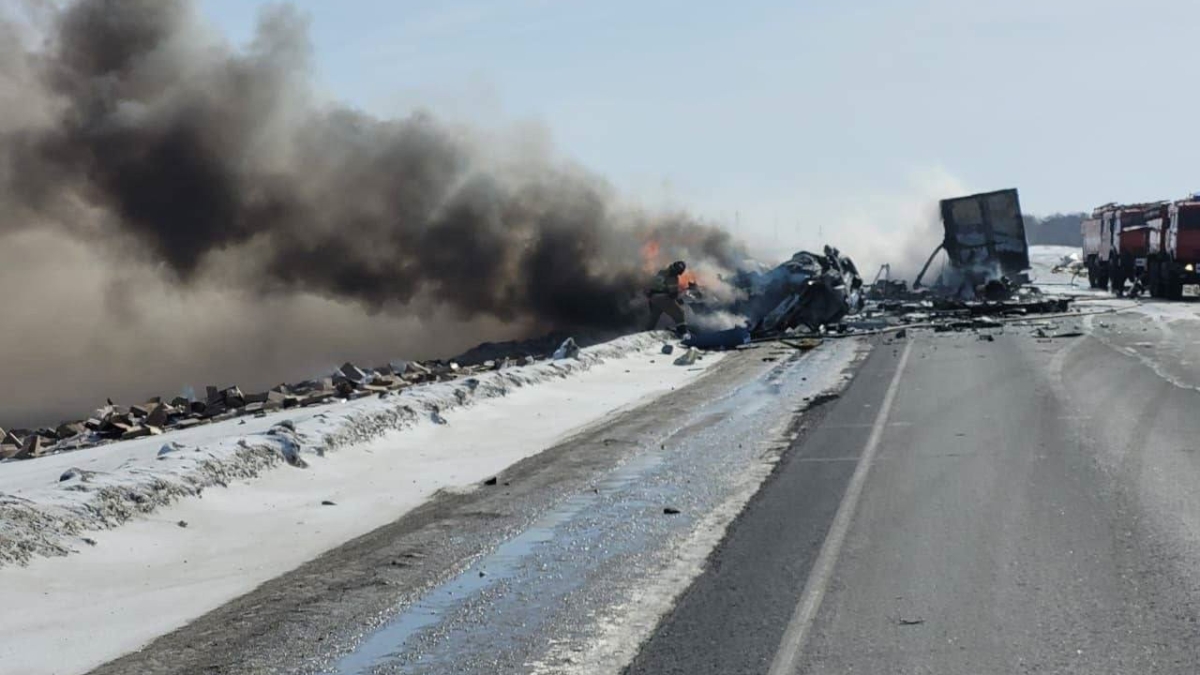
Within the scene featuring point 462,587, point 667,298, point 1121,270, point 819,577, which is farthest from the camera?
point 1121,270

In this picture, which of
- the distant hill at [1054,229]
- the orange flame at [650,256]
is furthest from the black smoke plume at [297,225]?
the distant hill at [1054,229]

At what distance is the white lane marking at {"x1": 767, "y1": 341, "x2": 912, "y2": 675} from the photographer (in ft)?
23.2

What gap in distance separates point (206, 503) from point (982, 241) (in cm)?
3504

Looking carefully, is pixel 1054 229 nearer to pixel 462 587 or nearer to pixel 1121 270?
A: pixel 1121 270

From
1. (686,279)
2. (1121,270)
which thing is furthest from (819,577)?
(1121,270)

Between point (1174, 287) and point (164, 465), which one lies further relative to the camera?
point (1174, 287)

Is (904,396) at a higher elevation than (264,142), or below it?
below

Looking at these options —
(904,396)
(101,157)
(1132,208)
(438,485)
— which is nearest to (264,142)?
(101,157)

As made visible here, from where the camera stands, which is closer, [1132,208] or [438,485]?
[438,485]

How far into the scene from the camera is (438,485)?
1387cm

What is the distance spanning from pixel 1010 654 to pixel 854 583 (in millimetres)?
1670

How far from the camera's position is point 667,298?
36750 mm

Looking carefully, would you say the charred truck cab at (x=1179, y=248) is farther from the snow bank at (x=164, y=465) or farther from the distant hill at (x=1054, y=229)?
the distant hill at (x=1054, y=229)

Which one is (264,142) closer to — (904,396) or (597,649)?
(904,396)
